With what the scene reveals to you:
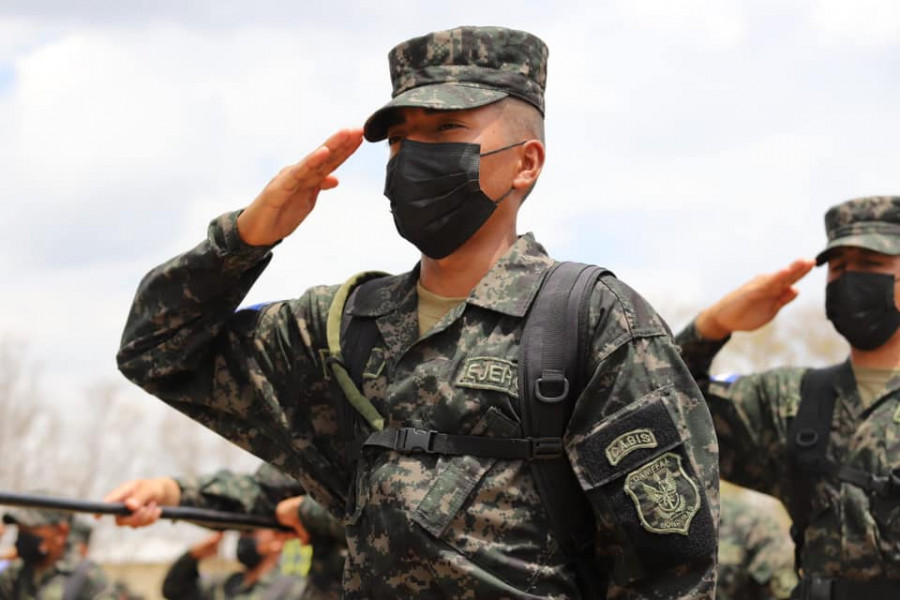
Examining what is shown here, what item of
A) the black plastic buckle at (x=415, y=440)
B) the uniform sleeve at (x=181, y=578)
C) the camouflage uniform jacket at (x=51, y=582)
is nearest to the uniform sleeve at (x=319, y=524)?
the black plastic buckle at (x=415, y=440)

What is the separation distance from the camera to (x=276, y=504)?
944 cm

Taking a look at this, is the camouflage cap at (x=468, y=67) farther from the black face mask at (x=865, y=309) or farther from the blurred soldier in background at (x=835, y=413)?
the black face mask at (x=865, y=309)

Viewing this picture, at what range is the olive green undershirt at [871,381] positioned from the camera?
24.0 ft

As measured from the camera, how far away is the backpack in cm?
416

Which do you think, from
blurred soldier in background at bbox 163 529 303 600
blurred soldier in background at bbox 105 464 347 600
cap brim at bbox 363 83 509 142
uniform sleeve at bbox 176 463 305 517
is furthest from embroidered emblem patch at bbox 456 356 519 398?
blurred soldier in background at bbox 163 529 303 600

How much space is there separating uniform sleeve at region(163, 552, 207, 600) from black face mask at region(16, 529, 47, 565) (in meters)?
1.23

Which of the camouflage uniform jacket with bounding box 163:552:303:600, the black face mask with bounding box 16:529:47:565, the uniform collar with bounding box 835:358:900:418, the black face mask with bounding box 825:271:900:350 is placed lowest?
the camouflage uniform jacket with bounding box 163:552:303:600

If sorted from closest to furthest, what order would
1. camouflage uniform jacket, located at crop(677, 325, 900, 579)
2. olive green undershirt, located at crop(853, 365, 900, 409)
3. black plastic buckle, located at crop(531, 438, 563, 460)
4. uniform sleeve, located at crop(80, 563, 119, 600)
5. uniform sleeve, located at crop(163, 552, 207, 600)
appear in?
black plastic buckle, located at crop(531, 438, 563, 460) < camouflage uniform jacket, located at crop(677, 325, 900, 579) < olive green undershirt, located at crop(853, 365, 900, 409) < uniform sleeve, located at crop(80, 563, 119, 600) < uniform sleeve, located at crop(163, 552, 207, 600)

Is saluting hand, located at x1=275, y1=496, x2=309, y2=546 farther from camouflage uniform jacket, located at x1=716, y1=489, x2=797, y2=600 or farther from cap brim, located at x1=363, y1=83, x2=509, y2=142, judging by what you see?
cap brim, located at x1=363, y1=83, x2=509, y2=142

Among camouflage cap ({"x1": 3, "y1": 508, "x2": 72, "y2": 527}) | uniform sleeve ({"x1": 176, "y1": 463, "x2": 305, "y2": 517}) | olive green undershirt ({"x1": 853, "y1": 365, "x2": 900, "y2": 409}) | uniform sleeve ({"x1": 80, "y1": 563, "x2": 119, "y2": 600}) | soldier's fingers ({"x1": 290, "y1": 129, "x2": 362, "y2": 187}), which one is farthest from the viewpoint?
uniform sleeve ({"x1": 80, "y1": 563, "x2": 119, "y2": 600})

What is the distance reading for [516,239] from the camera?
15.5 feet

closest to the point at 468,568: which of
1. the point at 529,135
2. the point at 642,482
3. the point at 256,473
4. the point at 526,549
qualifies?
the point at 526,549

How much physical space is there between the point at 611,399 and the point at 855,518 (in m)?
3.24

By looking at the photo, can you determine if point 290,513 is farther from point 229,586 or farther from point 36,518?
→ point 229,586
